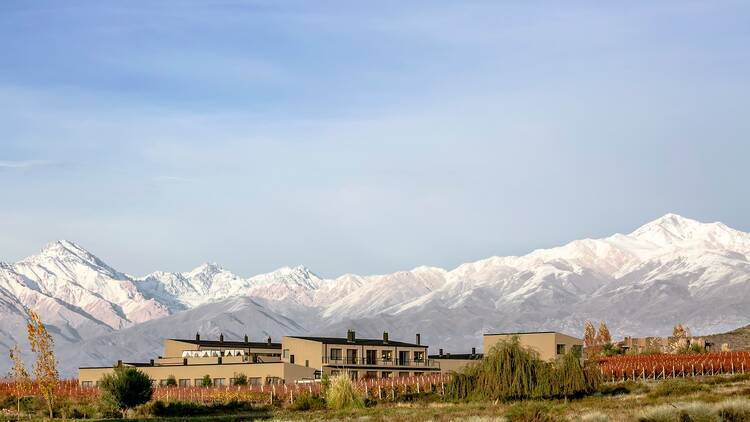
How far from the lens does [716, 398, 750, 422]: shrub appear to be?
139ft

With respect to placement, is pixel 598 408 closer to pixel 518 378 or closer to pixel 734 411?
pixel 518 378

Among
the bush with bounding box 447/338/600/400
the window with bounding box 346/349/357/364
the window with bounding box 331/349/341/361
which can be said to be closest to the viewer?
the bush with bounding box 447/338/600/400

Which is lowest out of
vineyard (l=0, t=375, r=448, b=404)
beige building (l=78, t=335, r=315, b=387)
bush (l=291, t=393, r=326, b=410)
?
bush (l=291, t=393, r=326, b=410)

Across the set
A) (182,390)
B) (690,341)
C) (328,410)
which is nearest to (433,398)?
(328,410)

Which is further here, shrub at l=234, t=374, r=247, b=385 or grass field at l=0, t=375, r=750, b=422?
shrub at l=234, t=374, r=247, b=385

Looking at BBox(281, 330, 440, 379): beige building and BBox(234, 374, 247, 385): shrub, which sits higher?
BBox(281, 330, 440, 379): beige building

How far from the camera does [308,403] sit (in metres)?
69.9

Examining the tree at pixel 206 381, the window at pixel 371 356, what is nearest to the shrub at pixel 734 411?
the tree at pixel 206 381

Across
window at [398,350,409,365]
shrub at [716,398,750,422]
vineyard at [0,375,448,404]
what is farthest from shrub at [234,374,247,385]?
shrub at [716,398,750,422]

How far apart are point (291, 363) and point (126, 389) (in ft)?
114

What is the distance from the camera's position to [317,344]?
110m

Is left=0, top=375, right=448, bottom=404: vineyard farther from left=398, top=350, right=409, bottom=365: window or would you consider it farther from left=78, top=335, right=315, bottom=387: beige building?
left=398, top=350, right=409, bottom=365: window

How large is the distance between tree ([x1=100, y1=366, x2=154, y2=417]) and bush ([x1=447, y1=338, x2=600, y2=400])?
24160 mm

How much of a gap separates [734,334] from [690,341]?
18.6 meters
